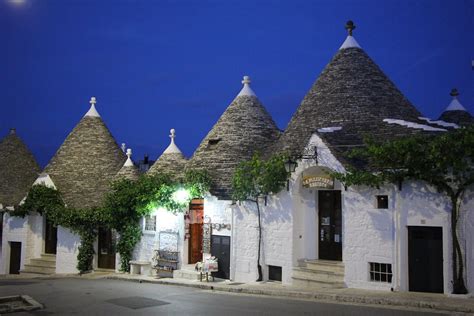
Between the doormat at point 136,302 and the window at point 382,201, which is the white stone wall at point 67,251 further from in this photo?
the window at point 382,201

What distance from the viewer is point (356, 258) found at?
648 inches

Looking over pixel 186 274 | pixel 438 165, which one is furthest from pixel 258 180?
pixel 438 165

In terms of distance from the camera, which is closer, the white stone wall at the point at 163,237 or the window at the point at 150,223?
the white stone wall at the point at 163,237

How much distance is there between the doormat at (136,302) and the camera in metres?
14.2

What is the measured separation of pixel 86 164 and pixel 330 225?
14915 mm

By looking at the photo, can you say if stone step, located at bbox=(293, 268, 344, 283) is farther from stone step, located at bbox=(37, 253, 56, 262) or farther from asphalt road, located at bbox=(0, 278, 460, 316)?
stone step, located at bbox=(37, 253, 56, 262)

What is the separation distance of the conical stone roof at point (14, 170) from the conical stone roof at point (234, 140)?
12.3 meters

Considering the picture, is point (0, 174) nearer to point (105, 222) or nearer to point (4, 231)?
point (4, 231)

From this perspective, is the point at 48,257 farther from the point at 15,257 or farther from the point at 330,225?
the point at 330,225

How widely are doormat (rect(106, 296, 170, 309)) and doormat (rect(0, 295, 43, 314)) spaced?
6.85 ft

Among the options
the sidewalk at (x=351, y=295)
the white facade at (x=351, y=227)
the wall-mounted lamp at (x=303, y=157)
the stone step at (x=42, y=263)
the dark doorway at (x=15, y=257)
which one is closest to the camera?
the sidewalk at (x=351, y=295)

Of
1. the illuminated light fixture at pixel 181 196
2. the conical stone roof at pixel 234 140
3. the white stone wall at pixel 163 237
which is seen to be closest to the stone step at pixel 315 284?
the conical stone roof at pixel 234 140

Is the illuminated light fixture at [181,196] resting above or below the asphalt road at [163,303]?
above

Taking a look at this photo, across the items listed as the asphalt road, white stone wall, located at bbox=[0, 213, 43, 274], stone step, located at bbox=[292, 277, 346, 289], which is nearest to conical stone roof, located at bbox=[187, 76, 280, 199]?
stone step, located at bbox=[292, 277, 346, 289]
